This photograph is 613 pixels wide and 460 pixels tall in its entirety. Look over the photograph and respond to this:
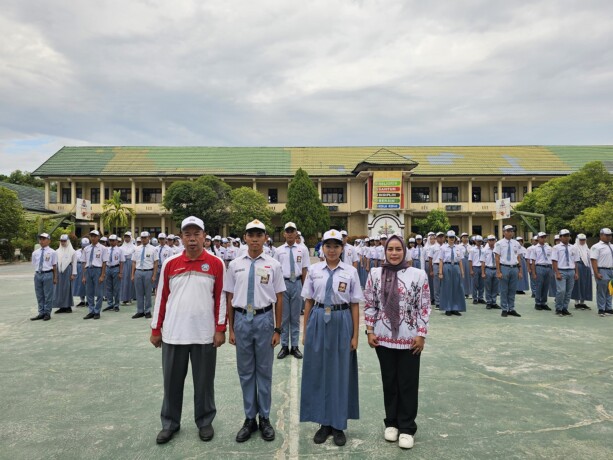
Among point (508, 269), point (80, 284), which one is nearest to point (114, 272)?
point (80, 284)

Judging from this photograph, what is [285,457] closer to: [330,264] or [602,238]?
[330,264]

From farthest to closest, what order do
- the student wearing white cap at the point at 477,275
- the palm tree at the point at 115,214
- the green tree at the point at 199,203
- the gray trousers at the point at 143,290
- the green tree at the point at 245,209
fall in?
the palm tree at the point at 115,214 → the green tree at the point at 245,209 → the green tree at the point at 199,203 → the student wearing white cap at the point at 477,275 → the gray trousers at the point at 143,290

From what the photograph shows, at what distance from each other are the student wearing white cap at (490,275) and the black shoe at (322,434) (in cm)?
765

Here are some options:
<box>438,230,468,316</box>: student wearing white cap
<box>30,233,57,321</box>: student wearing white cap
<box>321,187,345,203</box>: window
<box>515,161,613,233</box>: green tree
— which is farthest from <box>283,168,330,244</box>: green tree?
<box>30,233,57,321</box>: student wearing white cap

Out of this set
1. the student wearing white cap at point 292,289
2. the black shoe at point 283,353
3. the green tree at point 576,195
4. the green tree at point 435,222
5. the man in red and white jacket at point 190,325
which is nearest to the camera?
the man in red and white jacket at point 190,325

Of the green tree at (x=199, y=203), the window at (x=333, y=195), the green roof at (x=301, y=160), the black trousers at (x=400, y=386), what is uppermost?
the green roof at (x=301, y=160)

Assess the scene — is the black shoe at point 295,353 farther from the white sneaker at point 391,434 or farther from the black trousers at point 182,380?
the white sneaker at point 391,434

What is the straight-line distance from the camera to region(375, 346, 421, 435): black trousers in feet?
11.3

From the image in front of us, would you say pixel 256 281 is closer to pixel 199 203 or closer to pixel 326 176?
pixel 199 203

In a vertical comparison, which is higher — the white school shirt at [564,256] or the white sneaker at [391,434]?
the white school shirt at [564,256]

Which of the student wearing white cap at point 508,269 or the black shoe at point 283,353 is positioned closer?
the black shoe at point 283,353

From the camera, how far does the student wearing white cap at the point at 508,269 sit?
908cm

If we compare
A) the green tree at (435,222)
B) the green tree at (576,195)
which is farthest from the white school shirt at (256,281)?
the green tree at (435,222)

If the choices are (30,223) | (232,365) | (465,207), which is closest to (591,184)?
(465,207)
